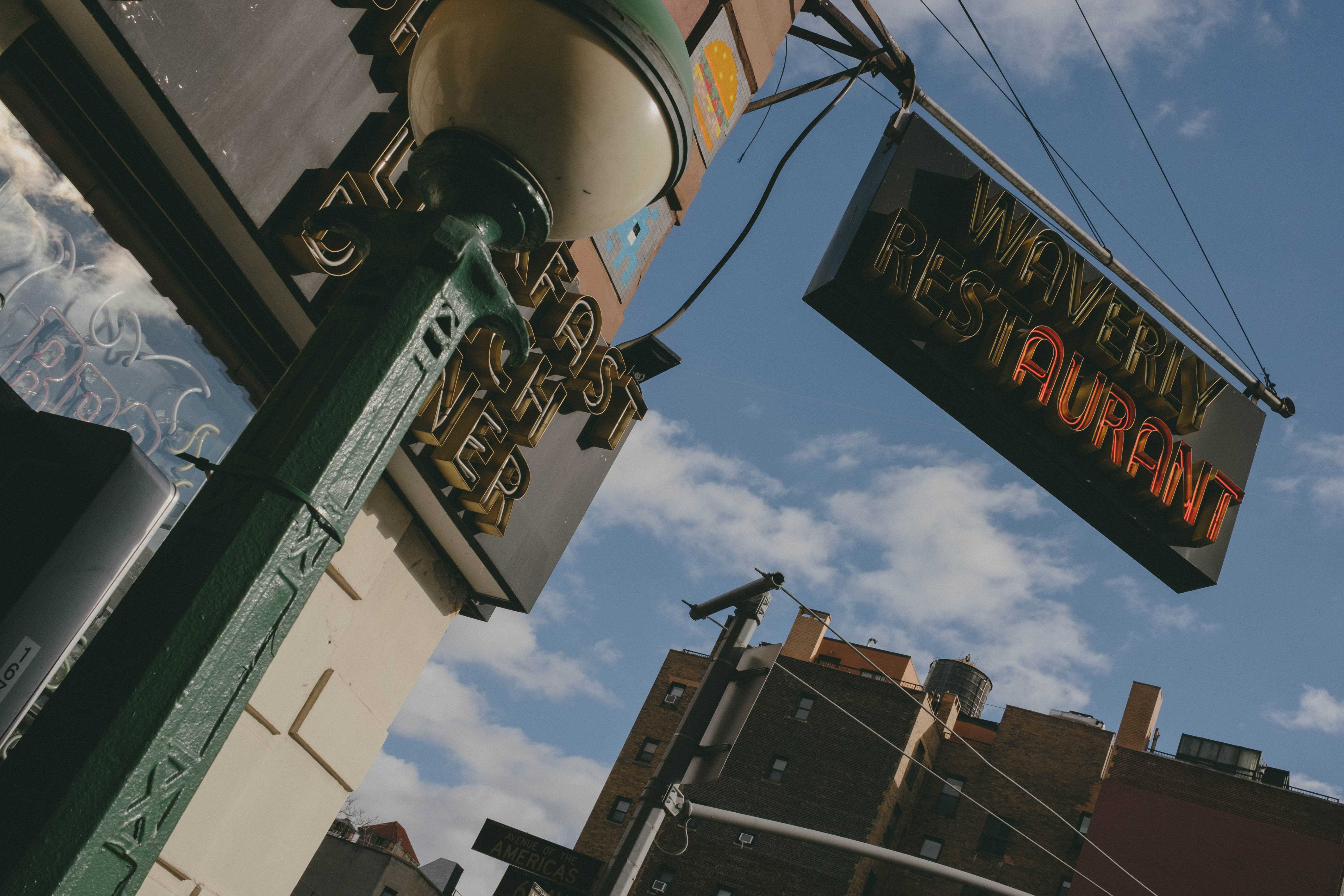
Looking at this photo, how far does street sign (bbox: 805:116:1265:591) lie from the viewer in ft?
26.0

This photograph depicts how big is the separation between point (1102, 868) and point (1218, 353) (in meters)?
32.5

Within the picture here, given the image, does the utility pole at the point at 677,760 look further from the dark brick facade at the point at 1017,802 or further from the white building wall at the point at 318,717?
the dark brick facade at the point at 1017,802

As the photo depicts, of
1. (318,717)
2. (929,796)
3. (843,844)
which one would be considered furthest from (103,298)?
(929,796)

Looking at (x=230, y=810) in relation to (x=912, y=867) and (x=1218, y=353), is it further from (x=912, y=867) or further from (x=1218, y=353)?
(x=1218, y=353)

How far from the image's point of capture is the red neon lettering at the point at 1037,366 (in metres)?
8.13

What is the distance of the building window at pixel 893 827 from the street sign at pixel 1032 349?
3817 centimetres

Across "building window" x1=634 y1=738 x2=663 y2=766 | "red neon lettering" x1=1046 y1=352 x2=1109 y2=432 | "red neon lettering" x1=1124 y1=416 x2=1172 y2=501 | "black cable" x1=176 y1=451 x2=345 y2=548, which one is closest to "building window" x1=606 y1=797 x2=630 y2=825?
"building window" x1=634 y1=738 x2=663 y2=766

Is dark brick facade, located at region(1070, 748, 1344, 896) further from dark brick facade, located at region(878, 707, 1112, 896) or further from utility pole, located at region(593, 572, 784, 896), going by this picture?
utility pole, located at region(593, 572, 784, 896)

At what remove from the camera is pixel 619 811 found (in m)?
48.1

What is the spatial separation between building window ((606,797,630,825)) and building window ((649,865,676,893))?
3809 mm

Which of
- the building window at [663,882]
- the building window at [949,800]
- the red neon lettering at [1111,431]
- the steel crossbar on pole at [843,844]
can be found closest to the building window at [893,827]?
the building window at [949,800]

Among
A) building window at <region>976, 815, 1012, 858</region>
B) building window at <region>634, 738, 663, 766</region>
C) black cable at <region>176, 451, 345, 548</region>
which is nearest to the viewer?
black cable at <region>176, 451, 345, 548</region>

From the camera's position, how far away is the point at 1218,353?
9812mm

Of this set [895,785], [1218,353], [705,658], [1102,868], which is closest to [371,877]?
[705,658]
